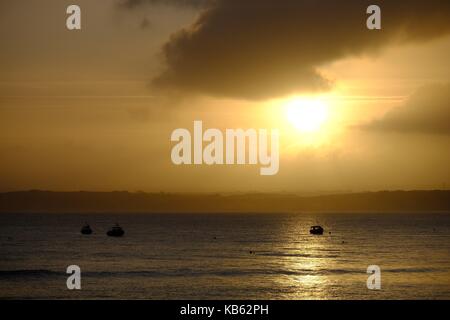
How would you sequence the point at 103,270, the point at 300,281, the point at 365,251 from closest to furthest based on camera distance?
1. the point at 300,281
2. the point at 103,270
3. the point at 365,251

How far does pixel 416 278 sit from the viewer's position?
2667 inches
